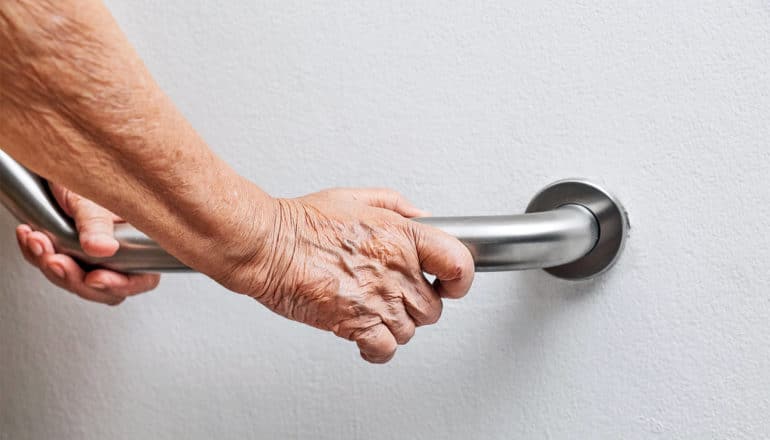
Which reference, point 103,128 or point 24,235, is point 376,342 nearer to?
point 103,128

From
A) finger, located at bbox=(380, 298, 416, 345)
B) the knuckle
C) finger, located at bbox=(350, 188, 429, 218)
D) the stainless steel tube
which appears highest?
finger, located at bbox=(350, 188, 429, 218)

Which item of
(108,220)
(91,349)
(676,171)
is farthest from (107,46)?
(91,349)

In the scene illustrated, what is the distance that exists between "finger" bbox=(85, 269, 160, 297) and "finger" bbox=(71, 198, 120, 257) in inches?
2.1

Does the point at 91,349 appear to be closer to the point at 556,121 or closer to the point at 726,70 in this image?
the point at 556,121

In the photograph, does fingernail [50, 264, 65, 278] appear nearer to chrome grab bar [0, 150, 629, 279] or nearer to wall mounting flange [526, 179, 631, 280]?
chrome grab bar [0, 150, 629, 279]

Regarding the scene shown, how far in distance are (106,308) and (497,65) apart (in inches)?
16.2

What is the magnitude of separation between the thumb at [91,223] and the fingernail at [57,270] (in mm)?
49

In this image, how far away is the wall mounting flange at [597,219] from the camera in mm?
512

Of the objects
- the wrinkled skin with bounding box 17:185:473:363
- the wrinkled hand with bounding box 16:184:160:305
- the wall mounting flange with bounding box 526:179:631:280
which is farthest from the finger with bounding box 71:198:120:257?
the wall mounting flange with bounding box 526:179:631:280

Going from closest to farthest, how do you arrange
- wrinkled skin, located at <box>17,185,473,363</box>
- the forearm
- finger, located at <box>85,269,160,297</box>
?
the forearm → wrinkled skin, located at <box>17,185,473,363</box> → finger, located at <box>85,269,160,297</box>

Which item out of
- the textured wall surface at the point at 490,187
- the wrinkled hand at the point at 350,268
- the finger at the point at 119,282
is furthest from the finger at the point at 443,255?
the finger at the point at 119,282

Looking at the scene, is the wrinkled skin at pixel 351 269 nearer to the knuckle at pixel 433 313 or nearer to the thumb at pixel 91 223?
the knuckle at pixel 433 313

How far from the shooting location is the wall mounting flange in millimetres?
512

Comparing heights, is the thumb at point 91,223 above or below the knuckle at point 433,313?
above
